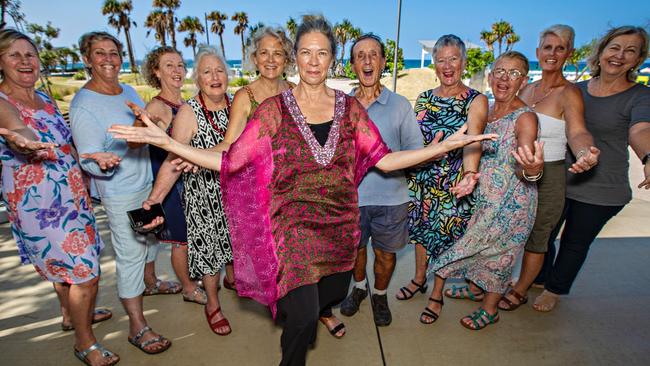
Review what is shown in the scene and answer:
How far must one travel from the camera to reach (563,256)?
2887 mm

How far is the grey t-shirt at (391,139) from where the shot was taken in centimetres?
255

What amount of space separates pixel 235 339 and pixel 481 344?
168 cm

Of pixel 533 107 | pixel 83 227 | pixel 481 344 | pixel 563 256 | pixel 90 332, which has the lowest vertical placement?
pixel 481 344

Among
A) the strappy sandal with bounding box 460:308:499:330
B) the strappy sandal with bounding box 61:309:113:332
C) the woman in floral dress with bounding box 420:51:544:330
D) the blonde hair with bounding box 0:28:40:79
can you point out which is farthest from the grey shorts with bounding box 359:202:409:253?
the blonde hair with bounding box 0:28:40:79

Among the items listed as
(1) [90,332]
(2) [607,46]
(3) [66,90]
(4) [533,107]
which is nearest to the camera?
(1) [90,332]

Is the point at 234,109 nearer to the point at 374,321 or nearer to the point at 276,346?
the point at 276,346

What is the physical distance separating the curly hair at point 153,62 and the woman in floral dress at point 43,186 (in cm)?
77

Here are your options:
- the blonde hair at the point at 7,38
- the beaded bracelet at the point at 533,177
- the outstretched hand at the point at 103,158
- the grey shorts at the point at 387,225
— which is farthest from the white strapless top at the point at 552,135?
the blonde hair at the point at 7,38

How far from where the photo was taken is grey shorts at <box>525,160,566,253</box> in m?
2.69

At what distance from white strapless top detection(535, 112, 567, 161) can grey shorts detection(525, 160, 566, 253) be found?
7cm

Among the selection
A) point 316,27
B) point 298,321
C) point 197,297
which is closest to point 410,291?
point 298,321

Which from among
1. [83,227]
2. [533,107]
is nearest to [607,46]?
[533,107]

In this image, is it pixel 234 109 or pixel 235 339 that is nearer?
pixel 234 109

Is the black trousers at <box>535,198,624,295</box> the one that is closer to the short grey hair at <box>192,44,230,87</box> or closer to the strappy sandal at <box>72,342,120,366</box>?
the short grey hair at <box>192,44,230,87</box>
